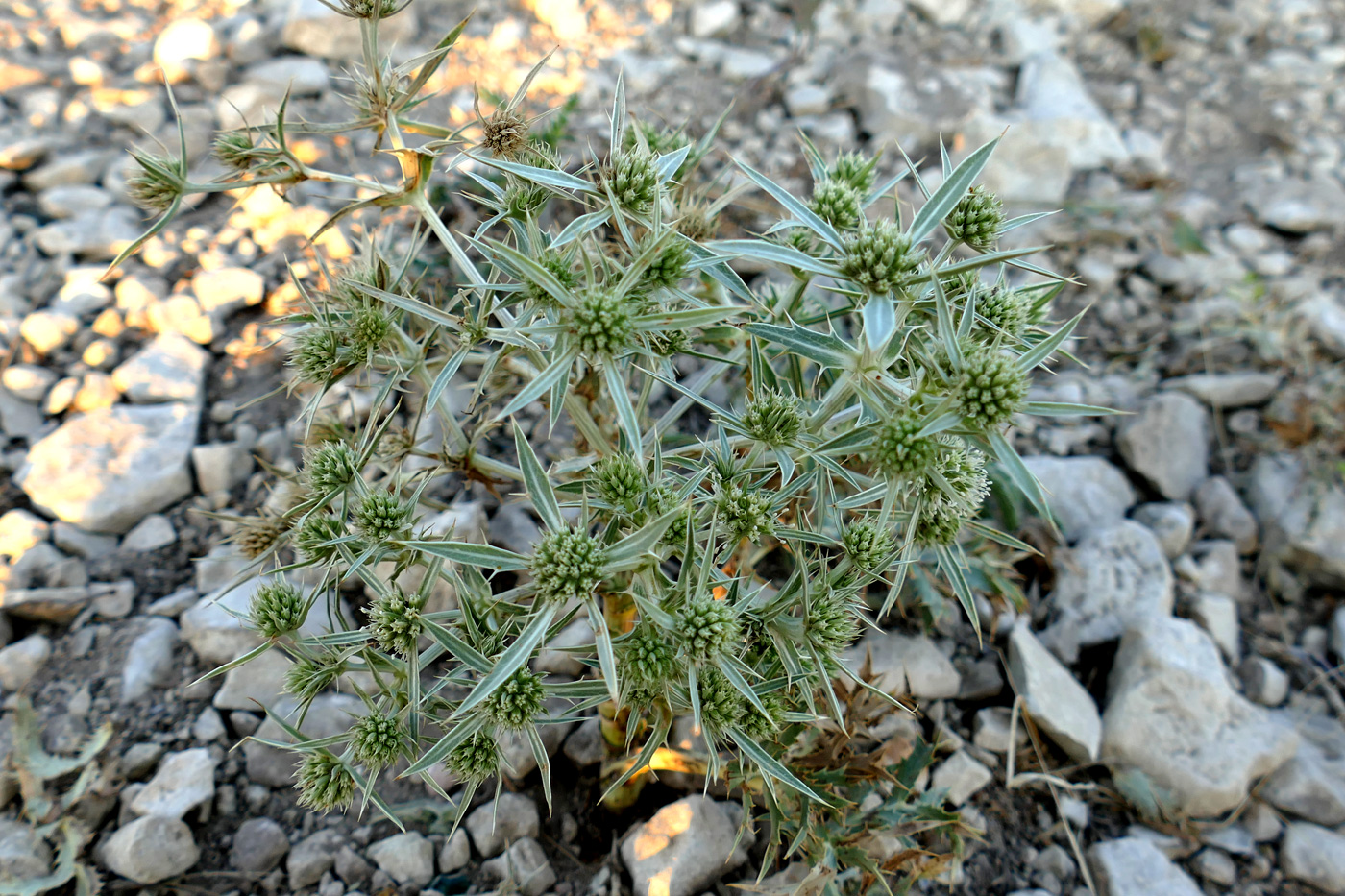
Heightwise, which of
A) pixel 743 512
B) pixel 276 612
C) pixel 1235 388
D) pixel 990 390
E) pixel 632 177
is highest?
pixel 632 177

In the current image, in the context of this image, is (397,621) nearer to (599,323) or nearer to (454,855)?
(599,323)

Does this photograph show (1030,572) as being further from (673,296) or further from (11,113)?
(11,113)

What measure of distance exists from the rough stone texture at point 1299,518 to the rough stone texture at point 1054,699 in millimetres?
1303

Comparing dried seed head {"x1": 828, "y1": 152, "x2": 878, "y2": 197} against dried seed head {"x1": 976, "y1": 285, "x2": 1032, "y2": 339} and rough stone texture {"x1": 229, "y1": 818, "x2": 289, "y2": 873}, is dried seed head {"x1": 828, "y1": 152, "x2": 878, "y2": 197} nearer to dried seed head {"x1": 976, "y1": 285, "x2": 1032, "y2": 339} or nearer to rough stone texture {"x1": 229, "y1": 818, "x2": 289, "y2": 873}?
dried seed head {"x1": 976, "y1": 285, "x2": 1032, "y2": 339}

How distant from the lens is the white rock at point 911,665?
2893mm

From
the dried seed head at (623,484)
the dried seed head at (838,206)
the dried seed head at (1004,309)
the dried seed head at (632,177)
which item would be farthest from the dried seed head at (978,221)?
the dried seed head at (623,484)

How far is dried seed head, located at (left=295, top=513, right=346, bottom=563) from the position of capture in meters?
1.92

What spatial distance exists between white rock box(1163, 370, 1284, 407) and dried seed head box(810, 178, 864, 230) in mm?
2853

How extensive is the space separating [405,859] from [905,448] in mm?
1920

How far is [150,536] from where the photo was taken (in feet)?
10.3

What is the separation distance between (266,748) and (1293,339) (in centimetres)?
478

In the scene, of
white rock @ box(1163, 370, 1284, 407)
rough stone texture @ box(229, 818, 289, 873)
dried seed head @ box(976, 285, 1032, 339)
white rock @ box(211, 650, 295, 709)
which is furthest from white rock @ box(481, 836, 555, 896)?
white rock @ box(1163, 370, 1284, 407)

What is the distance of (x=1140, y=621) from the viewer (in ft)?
10.3

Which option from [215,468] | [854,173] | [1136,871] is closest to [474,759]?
[854,173]
